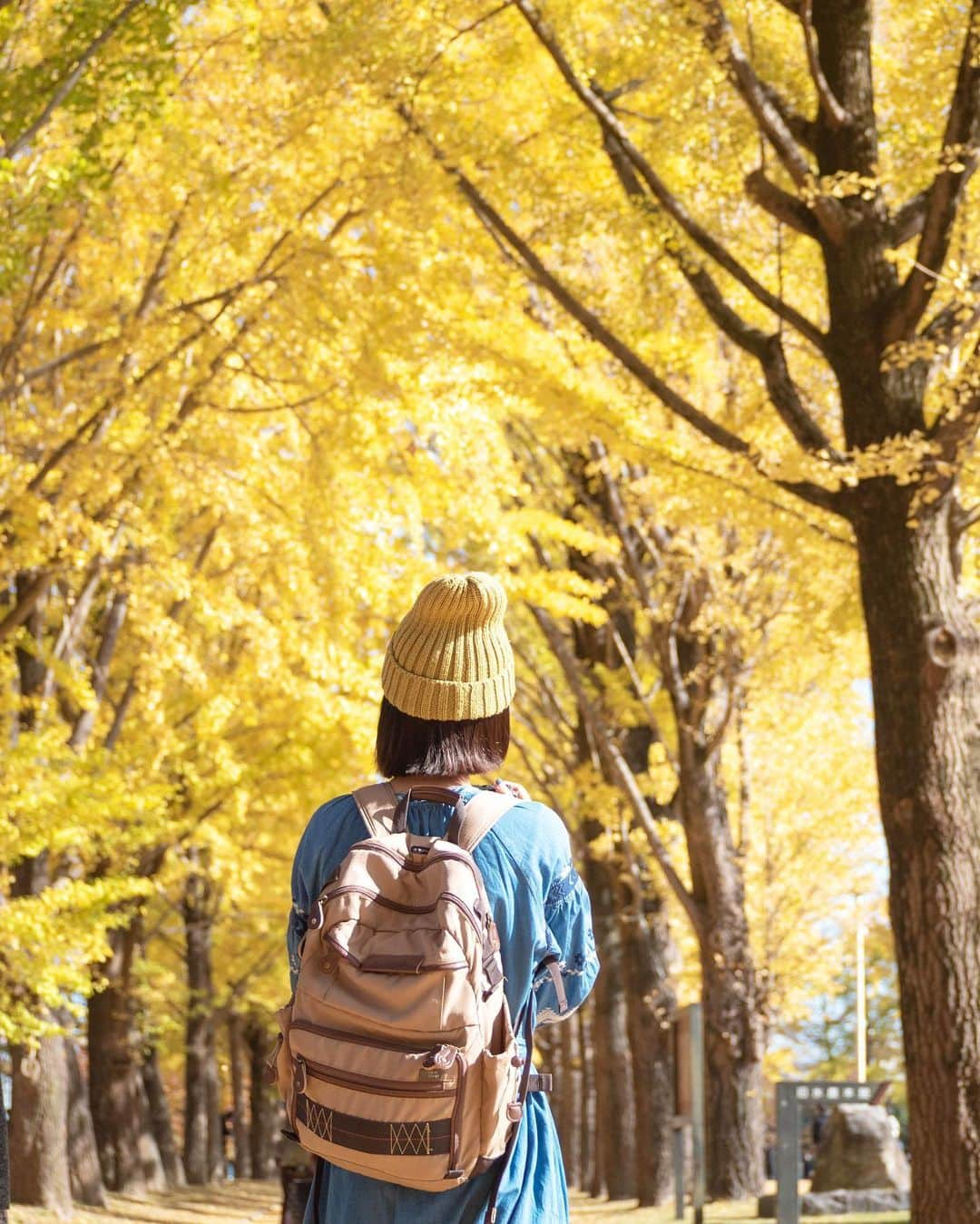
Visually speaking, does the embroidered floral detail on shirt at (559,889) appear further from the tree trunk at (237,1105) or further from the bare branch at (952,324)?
the tree trunk at (237,1105)

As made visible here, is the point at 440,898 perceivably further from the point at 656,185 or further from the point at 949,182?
the point at 656,185

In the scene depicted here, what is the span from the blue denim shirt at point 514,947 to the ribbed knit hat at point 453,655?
145 millimetres

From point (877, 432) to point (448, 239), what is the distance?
3.07 meters

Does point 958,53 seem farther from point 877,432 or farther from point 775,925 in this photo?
point 775,925

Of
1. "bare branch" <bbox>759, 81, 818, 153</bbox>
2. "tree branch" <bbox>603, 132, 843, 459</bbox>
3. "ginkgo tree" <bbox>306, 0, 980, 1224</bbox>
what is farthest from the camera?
"bare branch" <bbox>759, 81, 818, 153</bbox>

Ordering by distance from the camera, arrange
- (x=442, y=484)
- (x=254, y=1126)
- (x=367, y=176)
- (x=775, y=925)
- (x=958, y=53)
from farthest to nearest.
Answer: (x=254, y=1126) → (x=775, y=925) → (x=442, y=484) → (x=367, y=176) → (x=958, y=53)

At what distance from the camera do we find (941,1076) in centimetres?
554

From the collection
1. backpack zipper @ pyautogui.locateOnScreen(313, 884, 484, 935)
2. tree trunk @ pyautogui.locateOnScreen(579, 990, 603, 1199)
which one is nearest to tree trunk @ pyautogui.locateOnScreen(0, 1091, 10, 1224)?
backpack zipper @ pyautogui.locateOnScreen(313, 884, 484, 935)

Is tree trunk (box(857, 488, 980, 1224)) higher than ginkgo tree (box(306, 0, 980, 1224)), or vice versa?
ginkgo tree (box(306, 0, 980, 1224))

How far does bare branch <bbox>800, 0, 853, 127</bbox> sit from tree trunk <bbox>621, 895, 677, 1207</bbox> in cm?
823

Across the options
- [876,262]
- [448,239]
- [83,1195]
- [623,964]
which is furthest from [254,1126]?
[876,262]

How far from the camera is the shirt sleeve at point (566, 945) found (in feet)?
7.44

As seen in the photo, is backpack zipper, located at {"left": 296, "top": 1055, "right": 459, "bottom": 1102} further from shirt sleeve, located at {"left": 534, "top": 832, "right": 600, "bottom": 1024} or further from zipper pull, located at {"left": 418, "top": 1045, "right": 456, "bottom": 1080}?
shirt sleeve, located at {"left": 534, "top": 832, "right": 600, "bottom": 1024}

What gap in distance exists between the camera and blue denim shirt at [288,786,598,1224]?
214 centimetres
